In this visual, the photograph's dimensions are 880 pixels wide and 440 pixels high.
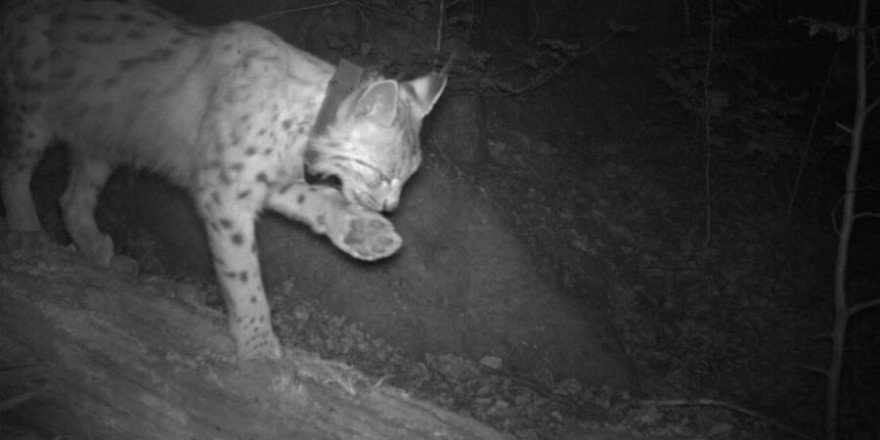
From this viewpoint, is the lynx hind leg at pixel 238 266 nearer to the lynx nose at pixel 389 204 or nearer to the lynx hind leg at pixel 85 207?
the lynx nose at pixel 389 204

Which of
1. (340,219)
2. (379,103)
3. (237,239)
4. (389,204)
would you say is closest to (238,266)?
(237,239)

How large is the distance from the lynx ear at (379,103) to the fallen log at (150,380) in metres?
1.38

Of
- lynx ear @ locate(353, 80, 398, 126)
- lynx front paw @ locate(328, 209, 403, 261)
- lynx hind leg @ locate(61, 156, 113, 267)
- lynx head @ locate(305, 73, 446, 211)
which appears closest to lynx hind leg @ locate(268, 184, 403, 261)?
lynx front paw @ locate(328, 209, 403, 261)

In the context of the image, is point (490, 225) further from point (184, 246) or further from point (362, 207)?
point (184, 246)

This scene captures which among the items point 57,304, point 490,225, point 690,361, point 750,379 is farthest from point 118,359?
point 750,379

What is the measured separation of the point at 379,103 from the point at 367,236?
718mm

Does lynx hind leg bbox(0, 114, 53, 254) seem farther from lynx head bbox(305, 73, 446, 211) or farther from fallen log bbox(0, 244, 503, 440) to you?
lynx head bbox(305, 73, 446, 211)

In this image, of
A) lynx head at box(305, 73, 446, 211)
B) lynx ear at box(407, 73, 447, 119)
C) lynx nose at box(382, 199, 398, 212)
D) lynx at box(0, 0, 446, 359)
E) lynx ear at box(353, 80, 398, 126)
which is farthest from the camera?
lynx ear at box(407, 73, 447, 119)

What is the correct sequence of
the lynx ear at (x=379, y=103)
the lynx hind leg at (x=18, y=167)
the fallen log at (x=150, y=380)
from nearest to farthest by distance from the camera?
the fallen log at (x=150, y=380) < the lynx ear at (x=379, y=103) < the lynx hind leg at (x=18, y=167)

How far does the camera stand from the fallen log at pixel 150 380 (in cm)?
287

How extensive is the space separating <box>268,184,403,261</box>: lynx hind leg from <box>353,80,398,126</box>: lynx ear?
20.8 inches

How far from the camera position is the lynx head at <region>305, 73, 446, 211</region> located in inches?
136

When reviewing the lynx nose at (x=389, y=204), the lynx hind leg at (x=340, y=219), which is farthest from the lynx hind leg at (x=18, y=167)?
the lynx nose at (x=389, y=204)

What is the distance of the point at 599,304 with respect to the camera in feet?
21.3
